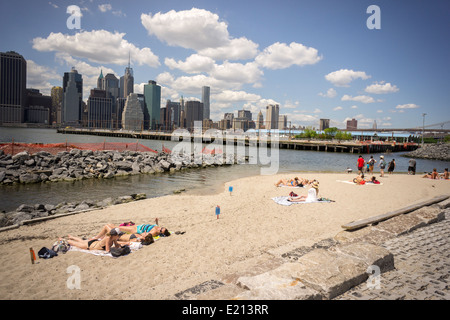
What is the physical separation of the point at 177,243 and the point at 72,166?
1762 centimetres

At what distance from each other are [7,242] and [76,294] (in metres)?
4.22

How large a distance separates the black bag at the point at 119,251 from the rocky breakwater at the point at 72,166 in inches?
587

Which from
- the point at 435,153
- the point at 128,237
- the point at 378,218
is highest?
the point at 435,153

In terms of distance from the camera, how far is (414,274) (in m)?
5.01

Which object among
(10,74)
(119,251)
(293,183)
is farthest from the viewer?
(10,74)

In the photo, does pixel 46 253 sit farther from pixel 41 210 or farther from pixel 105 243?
pixel 41 210

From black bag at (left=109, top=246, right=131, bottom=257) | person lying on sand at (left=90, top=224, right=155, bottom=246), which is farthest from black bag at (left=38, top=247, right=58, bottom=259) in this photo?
black bag at (left=109, top=246, right=131, bottom=257)

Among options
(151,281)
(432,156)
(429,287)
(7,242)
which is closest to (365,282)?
(429,287)

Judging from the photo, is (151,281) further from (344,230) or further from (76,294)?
(344,230)

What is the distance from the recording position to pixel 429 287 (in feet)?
14.9

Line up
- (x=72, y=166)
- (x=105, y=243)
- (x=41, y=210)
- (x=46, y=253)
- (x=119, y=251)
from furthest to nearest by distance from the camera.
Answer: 1. (x=72, y=166)
2. (x=41, y=210)
3. (x=105, y=243)
4. (x=119, y=251)
5. (x=46, y=253)

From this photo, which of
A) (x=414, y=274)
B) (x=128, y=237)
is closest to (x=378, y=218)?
(x=414, y=274)

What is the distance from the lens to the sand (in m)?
5.02

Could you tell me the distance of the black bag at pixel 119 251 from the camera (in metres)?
6.37
